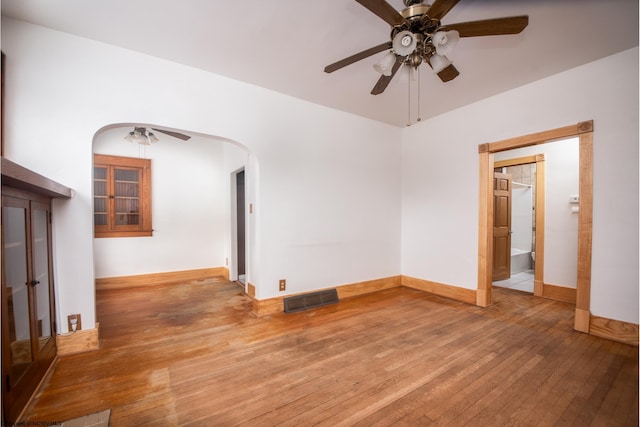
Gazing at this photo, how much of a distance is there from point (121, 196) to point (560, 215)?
6.99 metres

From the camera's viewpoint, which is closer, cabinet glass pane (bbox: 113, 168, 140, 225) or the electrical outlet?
the electrical outlet

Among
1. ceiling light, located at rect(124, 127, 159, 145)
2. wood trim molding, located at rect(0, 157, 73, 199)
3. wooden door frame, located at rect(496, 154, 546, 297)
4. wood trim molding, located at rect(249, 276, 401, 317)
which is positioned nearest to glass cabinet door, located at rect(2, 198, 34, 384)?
wood trim molding, located at rect(0, 157, 73, 199)

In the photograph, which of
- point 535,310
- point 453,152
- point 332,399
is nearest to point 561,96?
point 453,152

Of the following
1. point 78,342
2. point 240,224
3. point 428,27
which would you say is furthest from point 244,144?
point 78,342

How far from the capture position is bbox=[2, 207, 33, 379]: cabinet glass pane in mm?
1489

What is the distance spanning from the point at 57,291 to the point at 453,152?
4.71 metres

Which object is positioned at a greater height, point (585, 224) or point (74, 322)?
point (585, 224)

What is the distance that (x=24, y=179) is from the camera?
1382 mm

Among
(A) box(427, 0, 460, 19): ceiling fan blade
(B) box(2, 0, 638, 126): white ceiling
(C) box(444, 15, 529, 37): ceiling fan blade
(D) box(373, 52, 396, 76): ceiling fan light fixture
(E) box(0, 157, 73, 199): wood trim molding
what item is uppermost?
(B) box(2, 0, 638, 126): white ceiling

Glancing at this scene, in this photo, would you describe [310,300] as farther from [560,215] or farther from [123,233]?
[560,215]

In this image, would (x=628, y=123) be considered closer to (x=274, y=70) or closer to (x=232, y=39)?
(x=274, y=70)

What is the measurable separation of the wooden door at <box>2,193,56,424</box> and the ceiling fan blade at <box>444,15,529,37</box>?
3.00m

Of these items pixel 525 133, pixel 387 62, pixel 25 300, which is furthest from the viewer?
pixel 525 133

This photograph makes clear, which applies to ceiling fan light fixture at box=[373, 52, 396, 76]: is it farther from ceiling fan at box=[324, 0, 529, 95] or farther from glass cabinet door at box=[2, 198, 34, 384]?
glass cabinet door at box=[2, 198, 34, 384]
